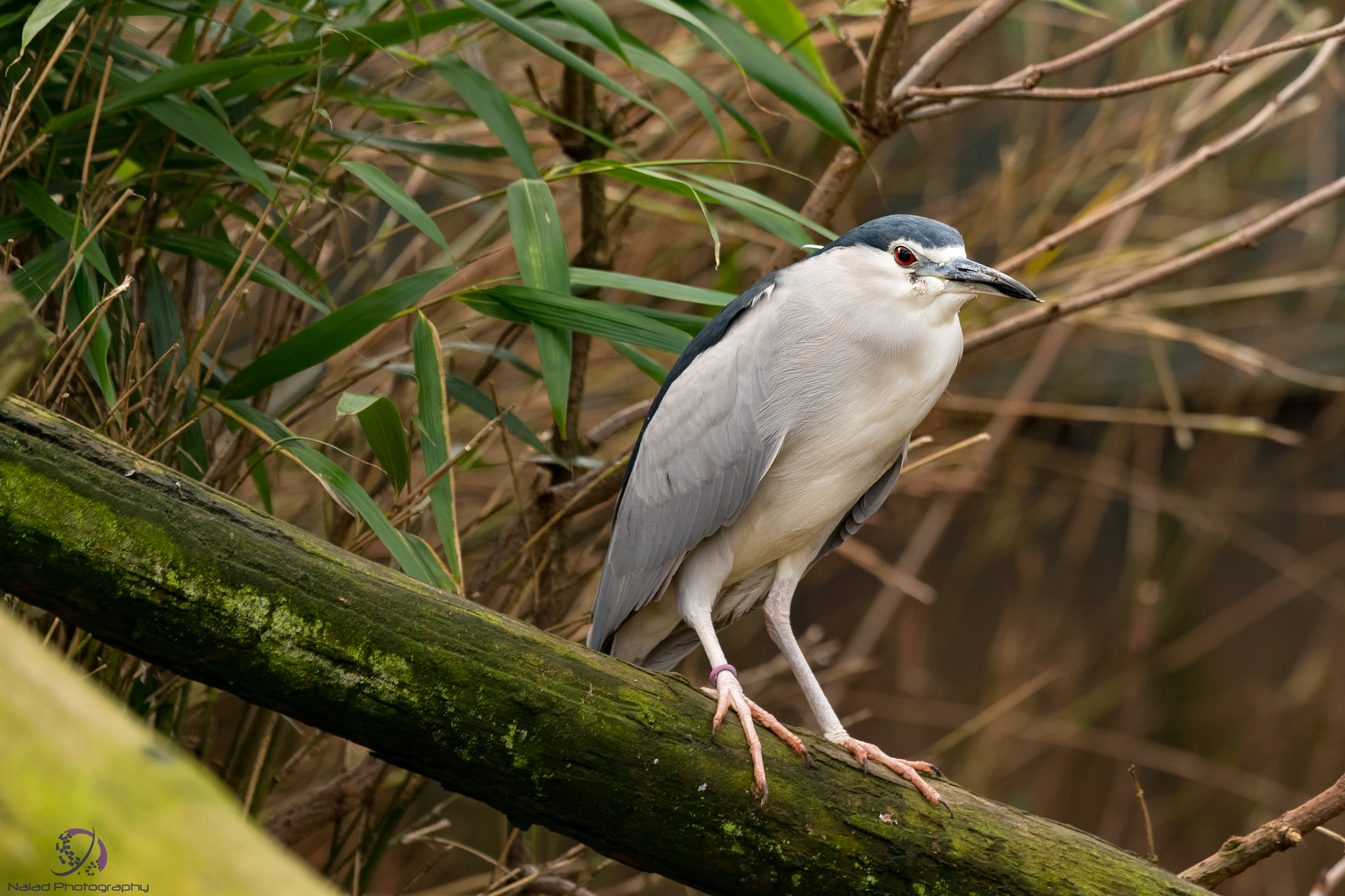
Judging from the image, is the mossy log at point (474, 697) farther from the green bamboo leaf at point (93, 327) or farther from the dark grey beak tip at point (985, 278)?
the dark grey beak tip at point (985, 278)

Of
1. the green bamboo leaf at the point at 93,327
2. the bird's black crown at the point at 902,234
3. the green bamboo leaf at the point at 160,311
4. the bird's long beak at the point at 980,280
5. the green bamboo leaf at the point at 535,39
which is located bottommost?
the green bamboo leaf at the point at 93,327

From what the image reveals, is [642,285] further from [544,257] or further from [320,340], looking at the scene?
[320,340]

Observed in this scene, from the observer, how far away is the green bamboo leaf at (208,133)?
4.95 feet

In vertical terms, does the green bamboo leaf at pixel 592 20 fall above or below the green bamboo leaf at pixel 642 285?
above

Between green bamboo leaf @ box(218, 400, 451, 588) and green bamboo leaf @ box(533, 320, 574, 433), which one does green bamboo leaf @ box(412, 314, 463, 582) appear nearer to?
green bamboo leaf @ box(218, 400, 451, 588)

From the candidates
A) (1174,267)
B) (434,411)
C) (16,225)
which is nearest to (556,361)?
(434,411)

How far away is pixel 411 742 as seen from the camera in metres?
1.08

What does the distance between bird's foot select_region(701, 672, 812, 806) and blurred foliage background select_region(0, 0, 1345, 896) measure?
0.46m

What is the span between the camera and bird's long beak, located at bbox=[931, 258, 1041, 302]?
1.42m

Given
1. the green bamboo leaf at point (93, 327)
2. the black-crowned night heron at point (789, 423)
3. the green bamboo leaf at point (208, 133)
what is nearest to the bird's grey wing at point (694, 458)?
the black-crowned night heron at point (789, 423)

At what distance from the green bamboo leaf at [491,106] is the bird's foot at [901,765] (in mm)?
1017

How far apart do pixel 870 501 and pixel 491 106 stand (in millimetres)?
920

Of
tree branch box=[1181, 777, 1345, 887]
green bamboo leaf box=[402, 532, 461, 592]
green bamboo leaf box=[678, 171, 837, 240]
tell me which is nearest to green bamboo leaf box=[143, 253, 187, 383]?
green bamboo leaf box=[402, 532, 461, 592]

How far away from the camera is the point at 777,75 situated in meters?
1.67
